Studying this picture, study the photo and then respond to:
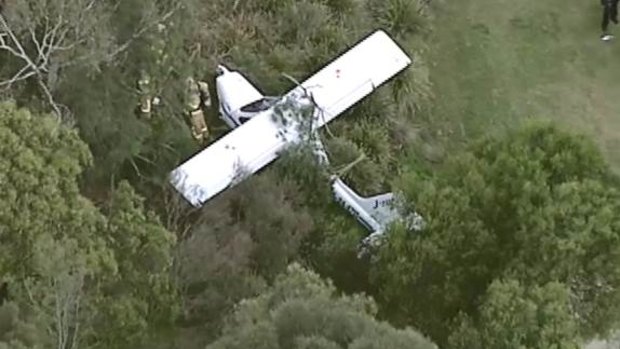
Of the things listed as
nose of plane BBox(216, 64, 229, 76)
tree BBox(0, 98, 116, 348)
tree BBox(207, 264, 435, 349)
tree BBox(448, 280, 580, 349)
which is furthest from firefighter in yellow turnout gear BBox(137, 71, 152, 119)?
tree BBox(448, 280, 580, 349)

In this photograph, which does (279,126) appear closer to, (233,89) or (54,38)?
(233,89)

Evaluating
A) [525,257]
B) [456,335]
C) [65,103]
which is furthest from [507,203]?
[65,103]

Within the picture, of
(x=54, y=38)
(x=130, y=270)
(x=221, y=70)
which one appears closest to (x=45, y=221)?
(x=130, y=270)

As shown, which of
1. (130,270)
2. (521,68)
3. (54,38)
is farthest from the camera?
(521,68)

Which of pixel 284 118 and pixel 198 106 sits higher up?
pixel 198 106

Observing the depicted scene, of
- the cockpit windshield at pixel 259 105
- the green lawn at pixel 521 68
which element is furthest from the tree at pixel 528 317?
the green lawn at pixel 521 68

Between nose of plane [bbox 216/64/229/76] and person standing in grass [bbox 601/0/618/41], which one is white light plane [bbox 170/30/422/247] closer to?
nose of plane [bbox 216/64/229/76]

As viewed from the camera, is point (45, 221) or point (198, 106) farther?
point (198, 106)
